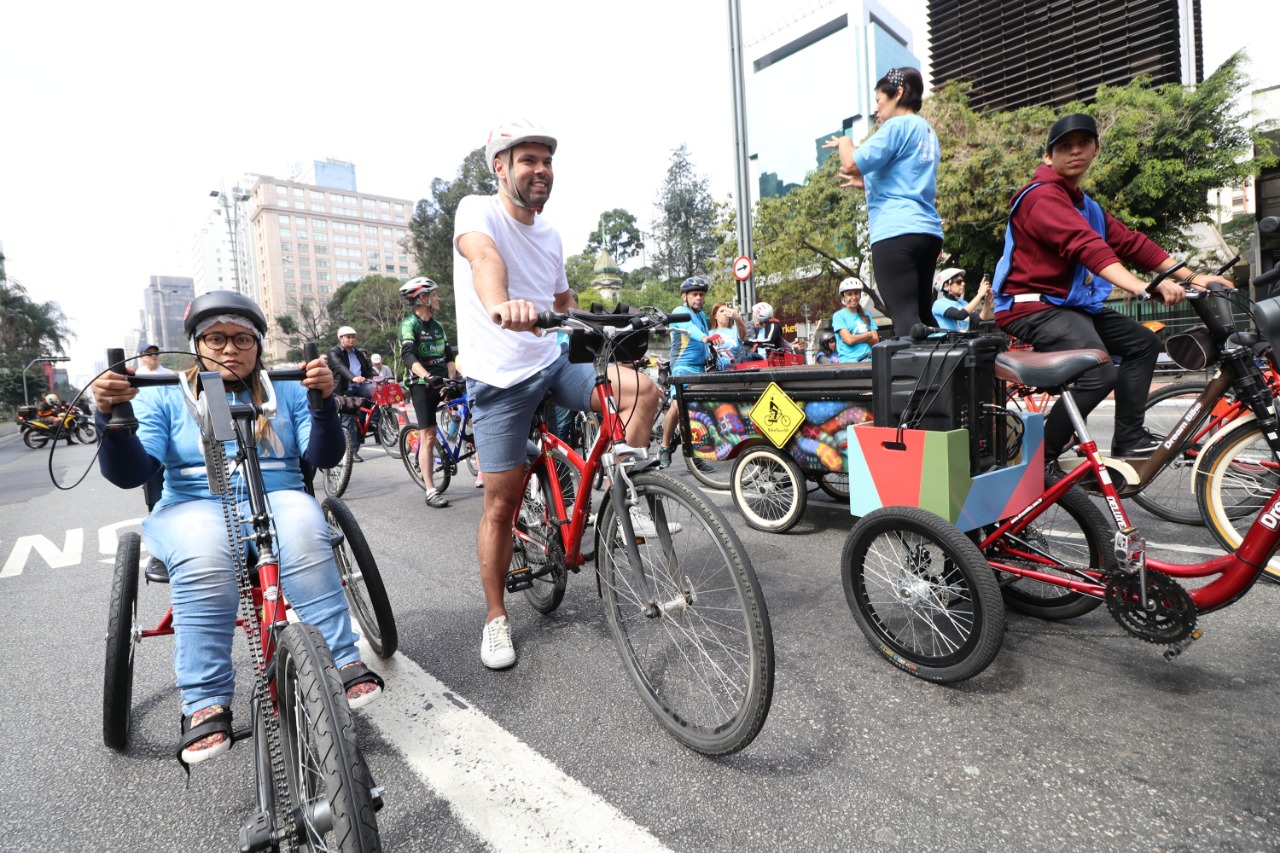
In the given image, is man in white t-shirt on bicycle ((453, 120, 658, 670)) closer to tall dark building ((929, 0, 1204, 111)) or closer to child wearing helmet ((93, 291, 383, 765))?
child wearing helmet ((93, 291, 383, 765))

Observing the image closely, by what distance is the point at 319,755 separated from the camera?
→ 132 cm

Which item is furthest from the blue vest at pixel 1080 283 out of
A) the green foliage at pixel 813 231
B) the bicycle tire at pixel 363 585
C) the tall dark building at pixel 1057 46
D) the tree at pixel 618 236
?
the tree at pixel 618 236

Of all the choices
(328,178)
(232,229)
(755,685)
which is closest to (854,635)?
(755,685)

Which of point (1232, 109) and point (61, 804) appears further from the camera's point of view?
point (1232, 109)

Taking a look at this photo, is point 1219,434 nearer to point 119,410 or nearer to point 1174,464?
point 1174,464

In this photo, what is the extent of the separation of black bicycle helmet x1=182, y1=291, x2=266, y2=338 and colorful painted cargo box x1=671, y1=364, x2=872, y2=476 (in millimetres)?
2947

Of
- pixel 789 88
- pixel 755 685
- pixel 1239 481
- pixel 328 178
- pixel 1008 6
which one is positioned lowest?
pixel 755 685

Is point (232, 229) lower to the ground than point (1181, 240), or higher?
higher

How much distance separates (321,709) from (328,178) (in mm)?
161572

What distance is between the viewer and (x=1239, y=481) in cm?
304

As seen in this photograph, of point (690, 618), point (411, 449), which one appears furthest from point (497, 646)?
point (411, 449)

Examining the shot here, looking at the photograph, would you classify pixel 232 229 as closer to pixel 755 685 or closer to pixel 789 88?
pixel 755 685

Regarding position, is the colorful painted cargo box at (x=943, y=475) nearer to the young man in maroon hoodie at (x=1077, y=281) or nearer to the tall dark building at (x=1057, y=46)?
the young man in maroon hoodie at (x=1077, y=281)

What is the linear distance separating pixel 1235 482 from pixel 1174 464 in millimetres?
459
